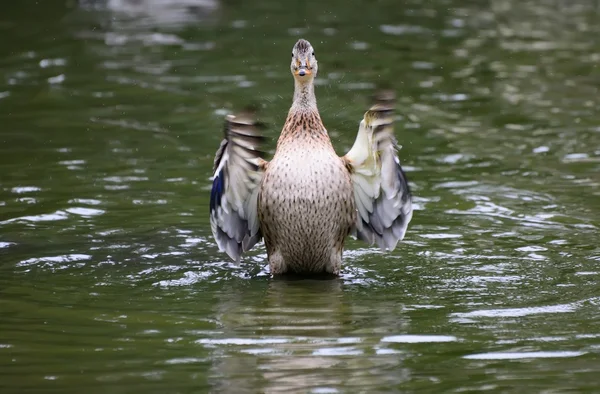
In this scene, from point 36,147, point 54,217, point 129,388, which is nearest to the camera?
point 129,388

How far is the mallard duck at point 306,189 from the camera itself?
7.91 meters

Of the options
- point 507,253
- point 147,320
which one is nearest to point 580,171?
point 507,253

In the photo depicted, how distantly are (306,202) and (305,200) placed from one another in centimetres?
2

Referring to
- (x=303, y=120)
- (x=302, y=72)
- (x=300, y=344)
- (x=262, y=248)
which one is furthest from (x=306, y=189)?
(x=300, y=344)

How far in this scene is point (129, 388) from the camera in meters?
5.55

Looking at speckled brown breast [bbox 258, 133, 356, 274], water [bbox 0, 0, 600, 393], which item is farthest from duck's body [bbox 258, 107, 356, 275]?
water [bbox 0, 0, 600, 393]

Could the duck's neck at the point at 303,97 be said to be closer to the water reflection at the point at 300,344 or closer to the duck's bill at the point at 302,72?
the duck's bill at the point at 302,72

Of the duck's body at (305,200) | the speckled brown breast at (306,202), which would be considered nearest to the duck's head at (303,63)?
the duck's body at (305,200)

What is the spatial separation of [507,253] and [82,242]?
10.8ft

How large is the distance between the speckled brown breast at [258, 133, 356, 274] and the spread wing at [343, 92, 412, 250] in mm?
153

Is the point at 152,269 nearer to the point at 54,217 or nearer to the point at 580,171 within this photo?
the point at 54,217

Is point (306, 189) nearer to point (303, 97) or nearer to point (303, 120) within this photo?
point (303, 120)

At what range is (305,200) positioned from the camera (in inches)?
312

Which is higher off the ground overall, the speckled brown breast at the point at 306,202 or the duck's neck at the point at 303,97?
the duck's neck at the point at 303,97
